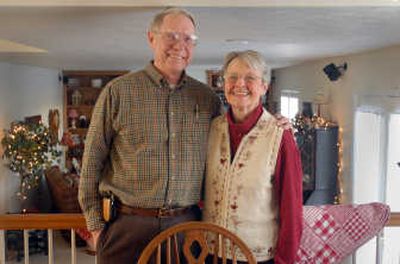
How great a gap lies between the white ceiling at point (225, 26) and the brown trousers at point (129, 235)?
1.04 m

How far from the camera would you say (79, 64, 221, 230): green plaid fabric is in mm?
1808

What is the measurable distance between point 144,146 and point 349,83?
429 centimetres

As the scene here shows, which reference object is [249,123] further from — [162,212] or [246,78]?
[162,212]

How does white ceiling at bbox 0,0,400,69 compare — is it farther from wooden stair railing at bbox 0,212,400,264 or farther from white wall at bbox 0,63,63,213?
white wall at bbox 0,63,63,213

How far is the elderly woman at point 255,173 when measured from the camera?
1764 mm

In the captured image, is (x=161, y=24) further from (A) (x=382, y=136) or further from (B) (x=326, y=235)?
(A) (x=382, y=136)

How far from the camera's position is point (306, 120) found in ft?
20.3

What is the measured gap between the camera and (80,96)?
961 centimetres

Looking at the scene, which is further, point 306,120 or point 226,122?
point 306,120

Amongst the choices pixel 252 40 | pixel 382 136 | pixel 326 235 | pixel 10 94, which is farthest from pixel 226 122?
pixel 10 94

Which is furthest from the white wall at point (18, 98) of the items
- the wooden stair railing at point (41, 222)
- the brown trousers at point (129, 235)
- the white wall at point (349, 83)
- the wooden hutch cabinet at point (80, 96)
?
→ the brown trousers at point (129, 235)

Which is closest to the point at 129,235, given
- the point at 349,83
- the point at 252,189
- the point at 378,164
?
the point at 252,189

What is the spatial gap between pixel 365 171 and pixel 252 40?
85.5 inches

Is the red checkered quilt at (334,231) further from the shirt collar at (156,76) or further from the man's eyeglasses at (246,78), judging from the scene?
the shirt collar at (156,76)
